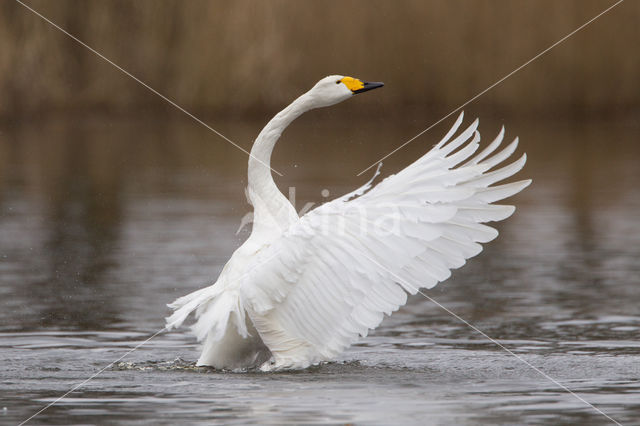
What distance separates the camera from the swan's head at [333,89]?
29.4ft

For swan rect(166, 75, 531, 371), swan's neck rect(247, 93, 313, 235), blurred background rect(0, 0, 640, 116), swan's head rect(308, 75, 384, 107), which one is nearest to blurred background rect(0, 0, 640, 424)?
blurred background rect(0, 0, 640, 116)

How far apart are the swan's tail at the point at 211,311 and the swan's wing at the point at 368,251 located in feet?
0.41

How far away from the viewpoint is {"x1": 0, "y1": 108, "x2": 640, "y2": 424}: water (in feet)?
22.7

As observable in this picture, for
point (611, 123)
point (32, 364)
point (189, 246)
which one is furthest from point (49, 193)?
point (611, 123)

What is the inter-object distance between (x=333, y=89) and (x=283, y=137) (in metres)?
18.6

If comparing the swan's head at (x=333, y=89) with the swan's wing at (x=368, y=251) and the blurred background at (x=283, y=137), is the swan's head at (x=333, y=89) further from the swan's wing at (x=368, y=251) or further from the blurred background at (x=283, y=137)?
the blurred background at (x=283, y=137)

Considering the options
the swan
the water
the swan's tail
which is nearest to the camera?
the water

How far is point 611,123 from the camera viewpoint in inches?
1075

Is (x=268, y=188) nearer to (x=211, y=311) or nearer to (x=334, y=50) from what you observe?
(x=211, y=311)

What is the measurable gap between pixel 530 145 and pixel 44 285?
15034 millimetres

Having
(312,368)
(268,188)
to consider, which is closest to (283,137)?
(268,188)

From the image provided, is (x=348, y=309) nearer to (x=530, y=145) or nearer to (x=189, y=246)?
(x=189, y=246)

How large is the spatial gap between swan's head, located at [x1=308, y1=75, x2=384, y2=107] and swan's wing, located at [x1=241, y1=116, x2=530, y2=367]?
1.36 m

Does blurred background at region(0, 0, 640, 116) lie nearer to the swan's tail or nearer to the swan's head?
the swan's head
